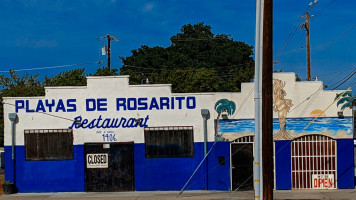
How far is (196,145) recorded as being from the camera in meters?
21.4

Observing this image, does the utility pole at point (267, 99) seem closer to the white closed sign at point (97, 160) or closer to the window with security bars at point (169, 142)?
the window with security bars at point (169, 142)

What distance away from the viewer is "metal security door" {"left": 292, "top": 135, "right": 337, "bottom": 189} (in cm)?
2103

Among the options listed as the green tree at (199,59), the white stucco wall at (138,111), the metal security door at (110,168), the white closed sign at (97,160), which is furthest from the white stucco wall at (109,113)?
the green tree at (199,59)

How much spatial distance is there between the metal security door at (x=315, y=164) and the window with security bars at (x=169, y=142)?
15.7 feet

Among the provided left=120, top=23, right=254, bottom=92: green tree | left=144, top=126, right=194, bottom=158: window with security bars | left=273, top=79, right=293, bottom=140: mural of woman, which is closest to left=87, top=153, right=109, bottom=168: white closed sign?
left=144, top=126, right=194, bottom=158: window with security bars

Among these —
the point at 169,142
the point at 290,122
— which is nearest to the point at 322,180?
the point at 290,122

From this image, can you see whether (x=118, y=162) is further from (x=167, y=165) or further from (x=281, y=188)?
(x=281, y=188)

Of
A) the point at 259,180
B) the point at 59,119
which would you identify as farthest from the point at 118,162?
the point at 259,180

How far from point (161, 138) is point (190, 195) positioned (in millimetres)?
3019

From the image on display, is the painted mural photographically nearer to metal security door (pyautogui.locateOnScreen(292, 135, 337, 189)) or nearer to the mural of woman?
the mural of woman

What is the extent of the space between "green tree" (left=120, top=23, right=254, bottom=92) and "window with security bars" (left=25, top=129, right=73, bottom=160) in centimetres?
3216

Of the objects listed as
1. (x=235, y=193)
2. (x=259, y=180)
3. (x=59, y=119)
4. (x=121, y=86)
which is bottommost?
(x=235, y=193)

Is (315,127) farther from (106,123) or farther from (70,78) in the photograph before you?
(70,78)

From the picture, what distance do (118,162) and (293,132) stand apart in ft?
26.5
